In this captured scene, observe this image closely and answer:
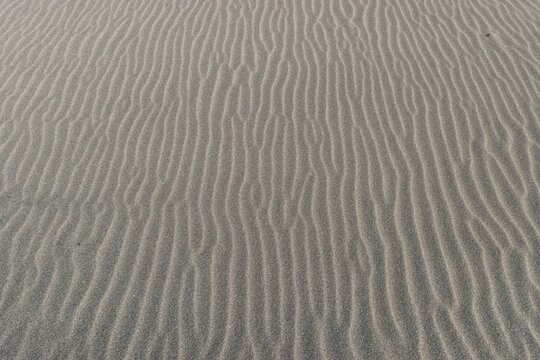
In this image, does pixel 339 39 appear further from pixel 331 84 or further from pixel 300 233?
pixel 300 233

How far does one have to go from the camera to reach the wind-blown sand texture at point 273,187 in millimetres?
3365

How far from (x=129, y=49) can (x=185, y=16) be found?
1.02m

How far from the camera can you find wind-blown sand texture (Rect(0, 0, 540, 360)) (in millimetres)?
3365

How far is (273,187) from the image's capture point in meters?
4.35

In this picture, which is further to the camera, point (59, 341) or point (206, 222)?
point (206, 222)

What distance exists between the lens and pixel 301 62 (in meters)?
5.87

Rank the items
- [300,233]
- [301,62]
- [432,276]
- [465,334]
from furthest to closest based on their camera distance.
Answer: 1. [301,62]
2. [300,233]
3. [432,276]
4. [465,334]

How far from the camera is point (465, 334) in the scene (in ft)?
10.7

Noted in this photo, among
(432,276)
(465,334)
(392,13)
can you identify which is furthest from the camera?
(392,13)

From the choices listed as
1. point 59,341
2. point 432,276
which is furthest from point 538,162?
point 59,341

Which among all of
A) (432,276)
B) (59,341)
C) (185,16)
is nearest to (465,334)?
(432,276)

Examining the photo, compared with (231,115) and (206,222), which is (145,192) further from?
(231,115)

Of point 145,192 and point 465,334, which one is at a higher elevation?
point 145,192

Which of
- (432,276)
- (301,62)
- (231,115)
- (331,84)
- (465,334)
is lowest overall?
(465,334)
